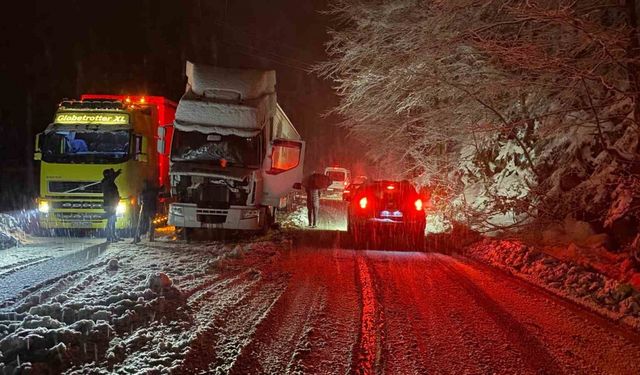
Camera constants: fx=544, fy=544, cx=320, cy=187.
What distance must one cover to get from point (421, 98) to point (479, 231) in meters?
4.47

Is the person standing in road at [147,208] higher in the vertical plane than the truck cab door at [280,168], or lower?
lower

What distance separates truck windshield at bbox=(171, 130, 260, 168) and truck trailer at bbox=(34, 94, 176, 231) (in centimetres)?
124

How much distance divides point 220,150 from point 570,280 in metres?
9.03

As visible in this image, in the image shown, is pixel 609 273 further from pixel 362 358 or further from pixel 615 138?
pixel 362 358

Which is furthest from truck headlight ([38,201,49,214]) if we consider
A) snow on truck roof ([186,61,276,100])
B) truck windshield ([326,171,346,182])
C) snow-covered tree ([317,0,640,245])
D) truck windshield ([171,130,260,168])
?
truck windshield ([326,171,346,182])

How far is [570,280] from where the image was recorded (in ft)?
29.4

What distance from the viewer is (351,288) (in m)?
8.41

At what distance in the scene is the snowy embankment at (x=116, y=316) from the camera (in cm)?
478

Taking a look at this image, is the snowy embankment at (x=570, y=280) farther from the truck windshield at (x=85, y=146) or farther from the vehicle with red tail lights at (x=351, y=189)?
the truck windshield at (x=85, y=146)

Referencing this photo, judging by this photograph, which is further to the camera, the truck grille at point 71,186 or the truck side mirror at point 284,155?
the truck side mirror at point 284,155

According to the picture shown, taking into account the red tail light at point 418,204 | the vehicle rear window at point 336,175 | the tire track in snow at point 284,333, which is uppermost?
the vehicle rear window at point 336,175

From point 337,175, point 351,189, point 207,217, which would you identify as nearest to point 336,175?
point 337,175

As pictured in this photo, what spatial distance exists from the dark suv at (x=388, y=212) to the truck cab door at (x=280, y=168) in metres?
1.98

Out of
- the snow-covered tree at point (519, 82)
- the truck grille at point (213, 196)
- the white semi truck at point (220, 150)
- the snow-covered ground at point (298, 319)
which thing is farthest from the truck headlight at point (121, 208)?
the snow-covered tree at point (519, 82)
